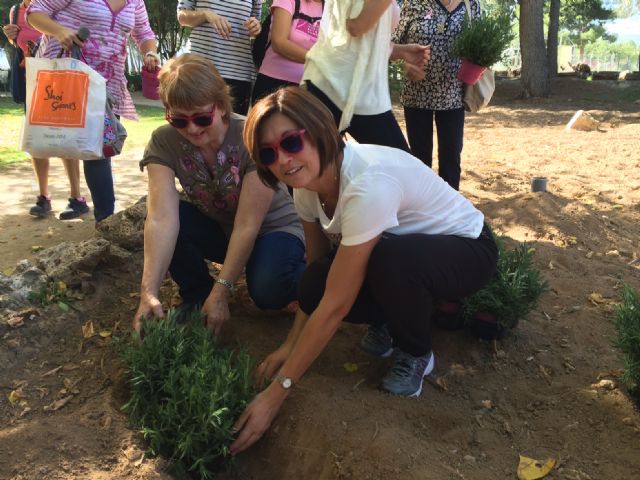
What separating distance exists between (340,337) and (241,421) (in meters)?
0.87

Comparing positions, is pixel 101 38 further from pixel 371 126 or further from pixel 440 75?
pixel 440 75

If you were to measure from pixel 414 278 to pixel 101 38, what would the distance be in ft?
8.87

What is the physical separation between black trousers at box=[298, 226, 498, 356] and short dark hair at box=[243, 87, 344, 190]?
0.38m

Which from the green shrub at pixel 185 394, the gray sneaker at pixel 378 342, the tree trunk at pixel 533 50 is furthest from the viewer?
the tree trunk at pixel 533 50

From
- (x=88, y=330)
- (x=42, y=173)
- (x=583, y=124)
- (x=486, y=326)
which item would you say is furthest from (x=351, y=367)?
(x=583, y=124)

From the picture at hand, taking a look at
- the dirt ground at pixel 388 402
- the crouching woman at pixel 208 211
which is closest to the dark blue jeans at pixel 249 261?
the crouching woman at pixel 208 211

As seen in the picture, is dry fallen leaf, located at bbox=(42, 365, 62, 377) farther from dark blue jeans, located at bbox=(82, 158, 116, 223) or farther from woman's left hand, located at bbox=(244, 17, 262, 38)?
woman's left hand, located at bbox=(244, 17, 262, 38)

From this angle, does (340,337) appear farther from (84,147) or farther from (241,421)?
(84,147)

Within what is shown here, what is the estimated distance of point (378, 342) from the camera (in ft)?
8.70

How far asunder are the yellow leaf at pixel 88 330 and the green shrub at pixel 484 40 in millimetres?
2491

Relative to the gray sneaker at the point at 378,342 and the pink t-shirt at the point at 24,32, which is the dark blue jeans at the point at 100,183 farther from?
the gray sneaker at the point at 378,342

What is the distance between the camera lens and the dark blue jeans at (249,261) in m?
2.64

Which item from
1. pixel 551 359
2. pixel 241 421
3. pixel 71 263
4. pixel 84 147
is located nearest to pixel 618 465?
pixel 551 359

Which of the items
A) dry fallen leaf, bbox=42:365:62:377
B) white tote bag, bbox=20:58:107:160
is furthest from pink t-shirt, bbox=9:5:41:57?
dry fallen leaf, bbox=42:365:62:377
